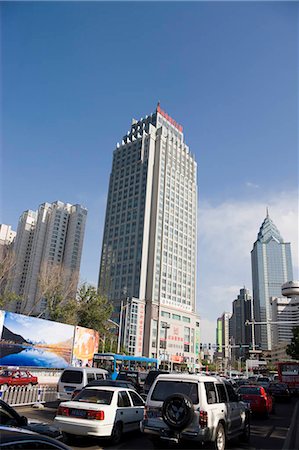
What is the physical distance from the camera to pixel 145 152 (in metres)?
122

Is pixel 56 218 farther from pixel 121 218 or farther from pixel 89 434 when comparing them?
pixel 89 434

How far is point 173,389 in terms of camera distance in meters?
9.15

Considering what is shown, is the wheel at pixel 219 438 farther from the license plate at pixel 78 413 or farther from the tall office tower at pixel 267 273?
the tall office tower at pixel 267 273

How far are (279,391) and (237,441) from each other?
70.0ft

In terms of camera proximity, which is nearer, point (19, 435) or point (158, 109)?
point (19, 435)

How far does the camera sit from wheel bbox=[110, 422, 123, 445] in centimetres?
960

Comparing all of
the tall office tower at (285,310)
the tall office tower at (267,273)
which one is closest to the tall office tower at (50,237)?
the tall office tower at (285,310)

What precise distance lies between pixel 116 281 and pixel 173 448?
103 m

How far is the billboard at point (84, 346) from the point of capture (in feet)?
98.4

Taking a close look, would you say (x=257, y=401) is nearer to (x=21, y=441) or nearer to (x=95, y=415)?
(x=95, y=415)

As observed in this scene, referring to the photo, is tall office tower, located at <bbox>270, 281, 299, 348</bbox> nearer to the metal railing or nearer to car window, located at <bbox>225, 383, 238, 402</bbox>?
the metal railing

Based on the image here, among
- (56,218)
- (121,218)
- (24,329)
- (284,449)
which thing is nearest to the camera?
(284,449)

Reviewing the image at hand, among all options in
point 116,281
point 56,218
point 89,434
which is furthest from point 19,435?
point 56,218

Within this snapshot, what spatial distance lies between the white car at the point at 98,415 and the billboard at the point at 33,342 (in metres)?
14.2
